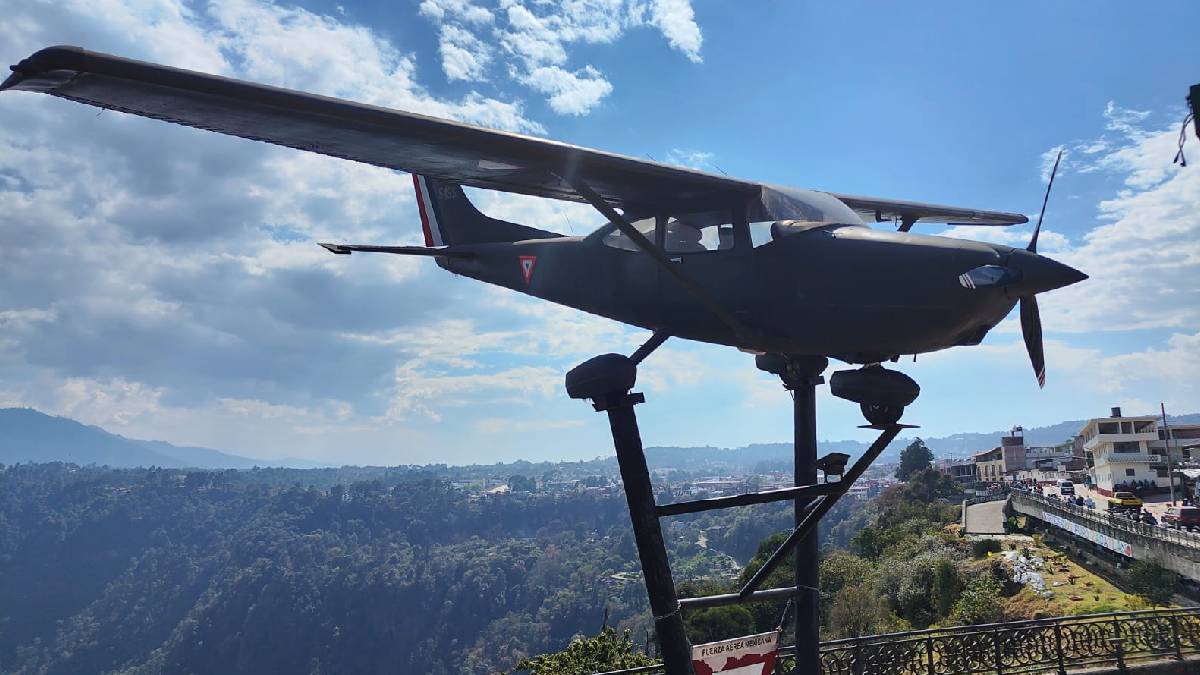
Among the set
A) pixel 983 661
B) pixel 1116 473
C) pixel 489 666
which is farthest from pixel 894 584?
pixel 489 666

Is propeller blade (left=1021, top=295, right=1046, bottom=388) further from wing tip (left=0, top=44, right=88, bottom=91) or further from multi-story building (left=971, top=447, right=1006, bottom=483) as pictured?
multi-story building (left=971, top=447, right=1006, bottom=483)

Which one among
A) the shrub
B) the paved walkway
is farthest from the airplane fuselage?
the paved walkway

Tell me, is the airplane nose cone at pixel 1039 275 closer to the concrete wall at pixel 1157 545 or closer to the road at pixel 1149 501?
the concrete wall at pixel 1157 545

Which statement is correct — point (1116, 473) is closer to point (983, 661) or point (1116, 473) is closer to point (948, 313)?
→ point (983, 661)

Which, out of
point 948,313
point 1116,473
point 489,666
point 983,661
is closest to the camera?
point 948,313

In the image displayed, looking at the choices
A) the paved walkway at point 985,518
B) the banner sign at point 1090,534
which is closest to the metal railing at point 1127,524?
the banner sign at point 1090,534
